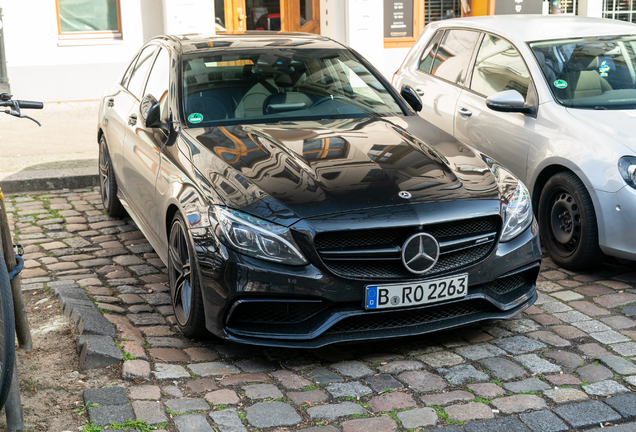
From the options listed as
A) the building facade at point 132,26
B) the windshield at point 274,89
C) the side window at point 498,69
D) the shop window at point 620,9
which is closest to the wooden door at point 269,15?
the building facade at point 132,26

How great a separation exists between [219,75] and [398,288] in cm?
211

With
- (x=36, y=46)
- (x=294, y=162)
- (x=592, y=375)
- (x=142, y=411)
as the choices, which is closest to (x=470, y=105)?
(x=294, y=162)

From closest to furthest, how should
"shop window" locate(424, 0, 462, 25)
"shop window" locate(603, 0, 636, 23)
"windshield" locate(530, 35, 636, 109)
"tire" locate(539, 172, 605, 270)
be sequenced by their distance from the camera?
1. "tire" locate(539, 172, 605, 270)
2. "windshield" locate(530, 35, 636, 109)
3. "shop window" locate(424, 0, 462, 25)
4. "shop window" locate(603, 0, 636, 23)

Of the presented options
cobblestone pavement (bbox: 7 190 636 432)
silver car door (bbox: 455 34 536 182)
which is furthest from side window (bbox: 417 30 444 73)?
cobblestone pavement (bbox: 7 190 636 432)

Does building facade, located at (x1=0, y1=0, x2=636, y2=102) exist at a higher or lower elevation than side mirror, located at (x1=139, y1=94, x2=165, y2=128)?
higher

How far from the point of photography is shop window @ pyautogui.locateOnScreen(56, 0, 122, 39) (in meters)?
13.0

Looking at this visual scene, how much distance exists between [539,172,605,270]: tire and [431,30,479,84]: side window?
162 cm

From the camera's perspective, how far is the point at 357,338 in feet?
12.2

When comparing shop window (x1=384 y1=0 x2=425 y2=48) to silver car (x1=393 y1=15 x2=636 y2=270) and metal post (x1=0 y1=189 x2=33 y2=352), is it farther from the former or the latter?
metal post (x1=0 y1=189 x2=33 y2=352)

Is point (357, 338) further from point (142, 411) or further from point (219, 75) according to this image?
point (219, 75)

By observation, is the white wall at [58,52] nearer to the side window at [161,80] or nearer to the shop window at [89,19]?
the shop window at [89,19]

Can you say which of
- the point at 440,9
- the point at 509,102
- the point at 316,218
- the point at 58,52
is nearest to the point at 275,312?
the point at 316,218

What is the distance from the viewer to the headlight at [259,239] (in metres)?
3.62

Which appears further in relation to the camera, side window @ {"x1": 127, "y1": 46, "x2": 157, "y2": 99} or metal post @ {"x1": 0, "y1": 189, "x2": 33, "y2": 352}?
side window @ {"x1": 127, "y1": 46, "x2": 157, "y2": 99}
